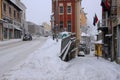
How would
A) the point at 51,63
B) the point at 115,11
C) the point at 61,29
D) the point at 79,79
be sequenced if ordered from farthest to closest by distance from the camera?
the point at 61,29 → the point at 115,11 → the point at 51,63 → the point at 79,79

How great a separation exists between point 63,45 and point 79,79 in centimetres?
1011

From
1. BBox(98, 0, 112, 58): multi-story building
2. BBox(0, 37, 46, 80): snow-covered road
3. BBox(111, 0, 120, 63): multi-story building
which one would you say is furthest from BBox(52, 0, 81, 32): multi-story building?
BBox(111, 0, 120, 63): multi-story building

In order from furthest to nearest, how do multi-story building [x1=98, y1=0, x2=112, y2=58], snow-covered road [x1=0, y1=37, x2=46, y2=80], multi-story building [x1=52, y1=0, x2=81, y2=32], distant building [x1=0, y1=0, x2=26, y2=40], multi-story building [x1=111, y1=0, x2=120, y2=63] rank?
multi-story building [x1=52, y1=0, x2=81, y2=32], distant building [x1=0, y1=0, x2=26, y2=40], multi-story building [x1=98, y1=0, x2=112, y2=58], multi-story building [x1=111, y1=0, x2=120, y2=63], snow-covered road [x1=0, y1=37, x2=46, y2=80]

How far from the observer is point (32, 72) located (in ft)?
50.0

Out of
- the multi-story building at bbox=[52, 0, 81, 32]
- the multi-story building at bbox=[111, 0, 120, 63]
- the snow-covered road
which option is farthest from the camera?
the multi-story building at bbox=[52, 0, 81, 32]

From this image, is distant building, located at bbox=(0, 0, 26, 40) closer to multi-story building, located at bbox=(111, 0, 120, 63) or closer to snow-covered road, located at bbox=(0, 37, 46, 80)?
snow-covered road, located at bbox=(0, 37, 46, 80)

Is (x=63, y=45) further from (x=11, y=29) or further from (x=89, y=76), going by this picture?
(x=11, y=29)

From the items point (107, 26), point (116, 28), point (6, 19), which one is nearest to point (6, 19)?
point (6, 19)

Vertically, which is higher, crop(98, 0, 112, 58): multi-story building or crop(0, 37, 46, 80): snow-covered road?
crop(98, 0, 112, 58): multi-story building

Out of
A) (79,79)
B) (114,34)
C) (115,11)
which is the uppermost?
(115,11)

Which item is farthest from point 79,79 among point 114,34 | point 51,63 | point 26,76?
point 114,34

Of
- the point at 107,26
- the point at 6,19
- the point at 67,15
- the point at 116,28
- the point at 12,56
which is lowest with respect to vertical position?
the point at 12,56

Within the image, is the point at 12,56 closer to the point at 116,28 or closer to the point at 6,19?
the point at 116,28

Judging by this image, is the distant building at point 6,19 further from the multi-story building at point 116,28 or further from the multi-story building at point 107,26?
the multi-story building at point 116,28
